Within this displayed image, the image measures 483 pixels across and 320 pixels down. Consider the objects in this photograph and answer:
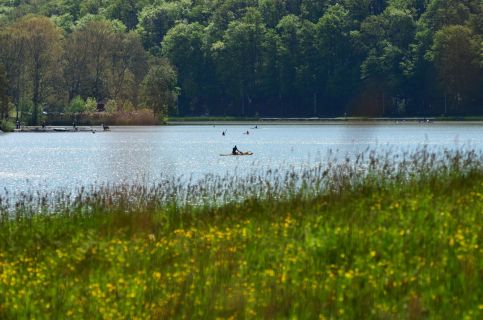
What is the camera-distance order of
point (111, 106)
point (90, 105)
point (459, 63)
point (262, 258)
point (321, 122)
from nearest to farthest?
point (262, 258), point (111, 106), point (90, 105), point (459, 63), point (321, 122)

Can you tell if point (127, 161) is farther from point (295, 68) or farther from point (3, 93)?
point (295, 68)

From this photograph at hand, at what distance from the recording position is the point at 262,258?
54.0 ft

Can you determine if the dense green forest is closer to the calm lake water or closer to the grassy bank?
the calm lake water

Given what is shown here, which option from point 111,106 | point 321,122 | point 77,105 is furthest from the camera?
point 321,122

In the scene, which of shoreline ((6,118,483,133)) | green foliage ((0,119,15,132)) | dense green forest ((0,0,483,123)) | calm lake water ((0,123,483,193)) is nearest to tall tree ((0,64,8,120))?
green foliage ((0,119,15,132))

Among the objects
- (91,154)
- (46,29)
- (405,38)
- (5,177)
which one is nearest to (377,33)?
(405,38)

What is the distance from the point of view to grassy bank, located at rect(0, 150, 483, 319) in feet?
46.3

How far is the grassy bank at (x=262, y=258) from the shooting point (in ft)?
46.3

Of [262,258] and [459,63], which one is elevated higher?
[459,63]

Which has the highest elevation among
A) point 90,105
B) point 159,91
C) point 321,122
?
point 159,91

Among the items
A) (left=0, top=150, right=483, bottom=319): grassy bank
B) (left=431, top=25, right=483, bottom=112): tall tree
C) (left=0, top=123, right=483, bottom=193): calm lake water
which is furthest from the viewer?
(left=431, top=25, right=483, bottom=112): tall tree

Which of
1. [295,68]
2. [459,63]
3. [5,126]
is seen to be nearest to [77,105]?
[5,126]

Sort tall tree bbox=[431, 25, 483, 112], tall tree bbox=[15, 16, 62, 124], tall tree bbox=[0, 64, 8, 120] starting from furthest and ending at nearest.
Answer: tall tree bbox=[431, 25, 483, 112], tall tree bbox=[15, 16, 62, 124], tall tree bbox=[0, 64, 8, 120]

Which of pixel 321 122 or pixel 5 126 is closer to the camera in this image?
pixel 5 126
